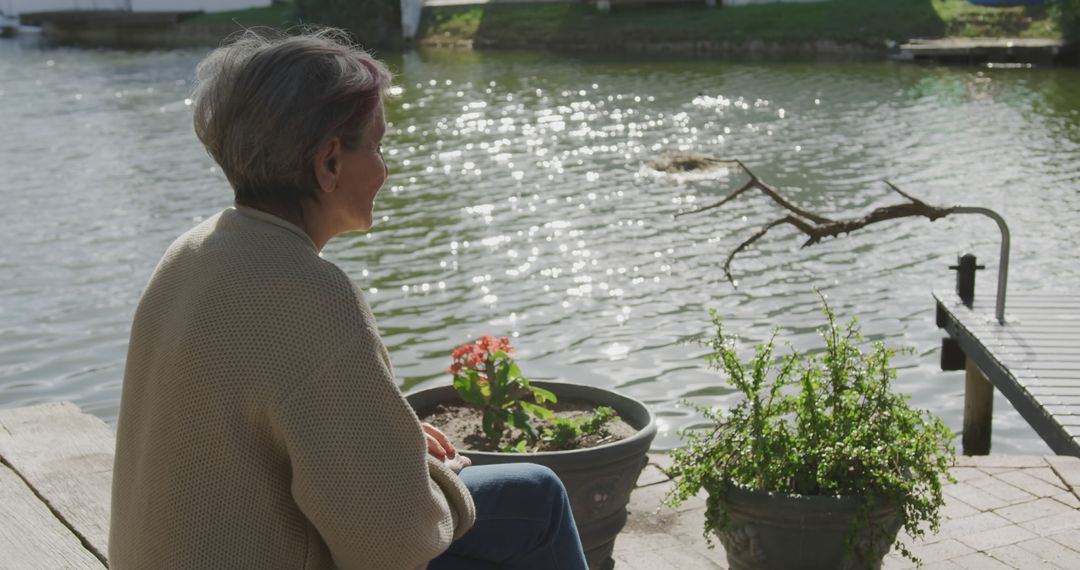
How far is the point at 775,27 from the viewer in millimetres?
26781

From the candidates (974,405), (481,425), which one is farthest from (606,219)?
(481,425)

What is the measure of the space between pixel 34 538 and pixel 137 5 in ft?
134

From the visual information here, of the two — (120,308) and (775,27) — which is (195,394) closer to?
(120,308)

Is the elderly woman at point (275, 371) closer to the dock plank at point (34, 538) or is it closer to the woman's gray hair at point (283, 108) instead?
the woman's gray hair at point (283, 108)

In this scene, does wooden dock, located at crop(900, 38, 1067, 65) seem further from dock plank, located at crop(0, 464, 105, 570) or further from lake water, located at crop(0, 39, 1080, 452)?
dock plank, located at crop(0, 464, 105, 570)

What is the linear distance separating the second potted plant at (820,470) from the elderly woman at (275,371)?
1276 mm

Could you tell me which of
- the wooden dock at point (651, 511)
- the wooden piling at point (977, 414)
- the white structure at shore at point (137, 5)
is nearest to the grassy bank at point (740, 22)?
the white structure at shore at point (137, 5)

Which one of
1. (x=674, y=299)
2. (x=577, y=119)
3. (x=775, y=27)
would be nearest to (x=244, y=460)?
(x=674, y=299)

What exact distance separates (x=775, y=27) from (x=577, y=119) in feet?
31.7

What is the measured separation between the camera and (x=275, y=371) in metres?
1.87

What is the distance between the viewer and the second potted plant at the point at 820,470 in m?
3.15

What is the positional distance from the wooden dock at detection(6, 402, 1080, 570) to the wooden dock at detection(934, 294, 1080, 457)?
54cm

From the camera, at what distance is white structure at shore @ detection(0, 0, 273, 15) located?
1608 inches

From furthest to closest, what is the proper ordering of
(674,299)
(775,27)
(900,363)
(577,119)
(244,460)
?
(775,27)
(577,119)
(674,299)
(900,363)
(244,460)
